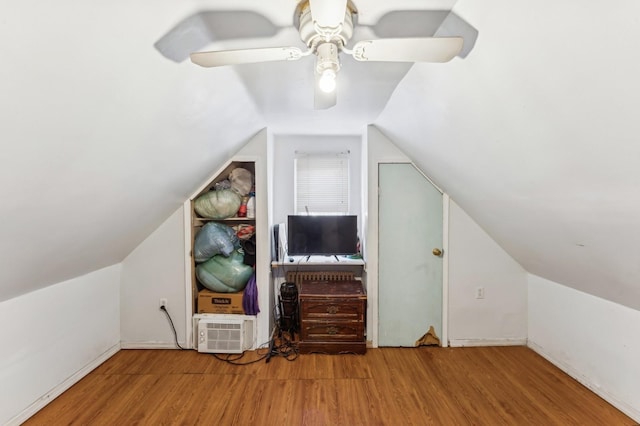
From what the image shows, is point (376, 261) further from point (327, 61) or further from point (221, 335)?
point (327, 61)

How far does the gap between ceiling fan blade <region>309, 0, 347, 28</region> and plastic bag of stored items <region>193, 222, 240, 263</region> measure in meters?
2.34

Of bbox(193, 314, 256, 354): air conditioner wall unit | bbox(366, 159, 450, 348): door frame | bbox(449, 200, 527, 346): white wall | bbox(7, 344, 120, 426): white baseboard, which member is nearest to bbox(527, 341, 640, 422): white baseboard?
bbox(449, 200, 527, 346): white wall

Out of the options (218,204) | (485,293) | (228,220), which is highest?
(218,204)

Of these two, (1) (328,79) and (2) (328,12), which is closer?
(2) (328,12)

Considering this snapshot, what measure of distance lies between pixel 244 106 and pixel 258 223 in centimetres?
121

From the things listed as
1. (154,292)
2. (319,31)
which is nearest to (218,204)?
(154,292)

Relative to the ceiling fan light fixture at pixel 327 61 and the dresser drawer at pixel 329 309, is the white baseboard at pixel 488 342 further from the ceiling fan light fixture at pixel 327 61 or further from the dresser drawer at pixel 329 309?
the ceiling fan light fixture at pixel 327 61

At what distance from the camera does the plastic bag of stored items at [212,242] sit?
2.96 meters

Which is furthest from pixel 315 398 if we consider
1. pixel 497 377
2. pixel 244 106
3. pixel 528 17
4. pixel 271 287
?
pixel 528 17

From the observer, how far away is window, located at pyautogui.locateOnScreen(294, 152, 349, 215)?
362cm

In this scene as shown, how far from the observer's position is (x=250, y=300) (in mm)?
2947

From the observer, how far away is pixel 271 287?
3176 millimetres

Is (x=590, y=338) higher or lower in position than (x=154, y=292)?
lower

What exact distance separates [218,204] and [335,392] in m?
1.98
